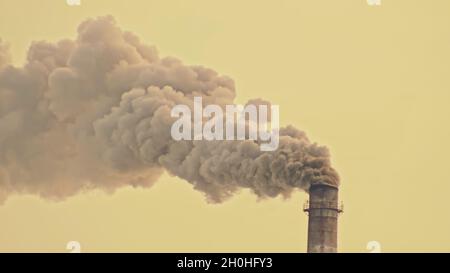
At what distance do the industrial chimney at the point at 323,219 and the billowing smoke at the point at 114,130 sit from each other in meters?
0.98

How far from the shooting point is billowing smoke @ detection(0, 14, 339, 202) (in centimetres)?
6412

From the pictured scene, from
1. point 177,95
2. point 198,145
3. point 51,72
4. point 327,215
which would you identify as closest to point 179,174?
point 198,145

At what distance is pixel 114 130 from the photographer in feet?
249

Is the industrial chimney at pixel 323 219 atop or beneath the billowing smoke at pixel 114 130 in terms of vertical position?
beneath

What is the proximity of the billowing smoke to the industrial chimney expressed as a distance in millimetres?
982

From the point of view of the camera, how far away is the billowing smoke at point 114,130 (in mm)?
64125

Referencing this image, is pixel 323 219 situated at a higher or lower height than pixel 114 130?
lower

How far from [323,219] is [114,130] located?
2147 centimetres

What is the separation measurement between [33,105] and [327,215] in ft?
111

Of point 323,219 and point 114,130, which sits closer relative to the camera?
point 323,219

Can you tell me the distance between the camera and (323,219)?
196ft

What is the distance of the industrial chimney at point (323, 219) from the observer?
59594mm
